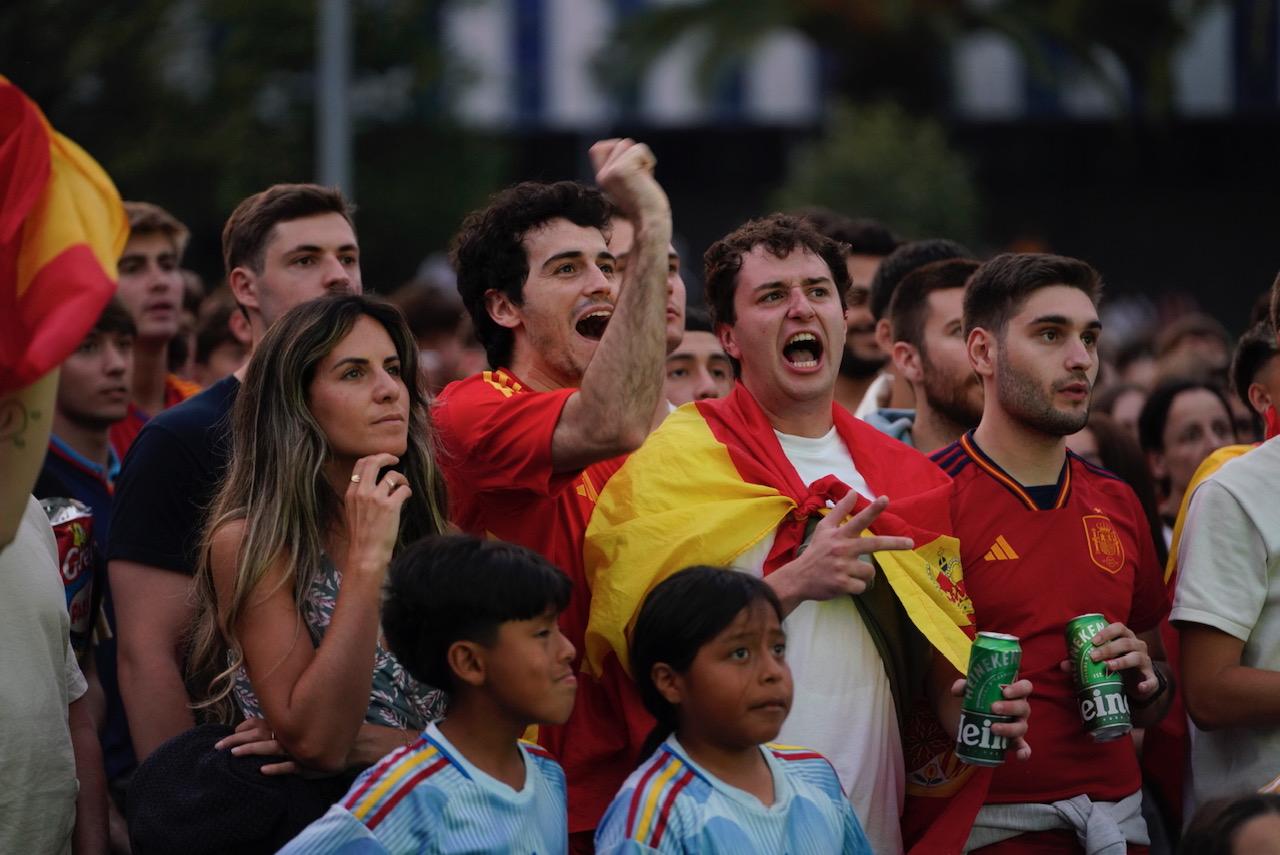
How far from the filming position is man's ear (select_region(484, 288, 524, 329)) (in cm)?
481

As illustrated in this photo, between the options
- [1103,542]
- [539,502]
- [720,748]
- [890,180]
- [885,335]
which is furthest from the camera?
[890,180]

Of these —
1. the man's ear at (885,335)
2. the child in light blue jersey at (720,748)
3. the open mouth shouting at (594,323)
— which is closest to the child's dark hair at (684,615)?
the child in light blue jersey at (720,748)

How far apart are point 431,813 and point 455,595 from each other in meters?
0.45

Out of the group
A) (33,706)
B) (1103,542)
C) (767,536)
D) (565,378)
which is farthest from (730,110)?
(33,706)

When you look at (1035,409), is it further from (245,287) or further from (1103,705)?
(245,287)

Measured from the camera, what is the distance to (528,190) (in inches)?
194

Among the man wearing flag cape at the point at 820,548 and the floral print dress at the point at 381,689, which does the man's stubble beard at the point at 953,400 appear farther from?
the floral print dress at the point at 381,689

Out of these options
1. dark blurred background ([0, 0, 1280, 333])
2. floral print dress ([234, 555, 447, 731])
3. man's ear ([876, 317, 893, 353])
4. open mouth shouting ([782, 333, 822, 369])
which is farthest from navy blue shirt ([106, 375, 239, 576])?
dark blurred background ([0, 0, 1280, 333])

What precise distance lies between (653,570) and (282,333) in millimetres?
1063

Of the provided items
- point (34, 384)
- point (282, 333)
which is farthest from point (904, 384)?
point (34, 384)

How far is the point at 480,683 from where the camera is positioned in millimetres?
3654

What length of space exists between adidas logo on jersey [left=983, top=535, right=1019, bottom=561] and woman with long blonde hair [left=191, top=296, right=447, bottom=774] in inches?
56.6

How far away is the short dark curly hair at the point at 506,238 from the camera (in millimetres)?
4828

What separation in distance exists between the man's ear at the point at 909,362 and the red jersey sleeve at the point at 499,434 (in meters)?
1.85
